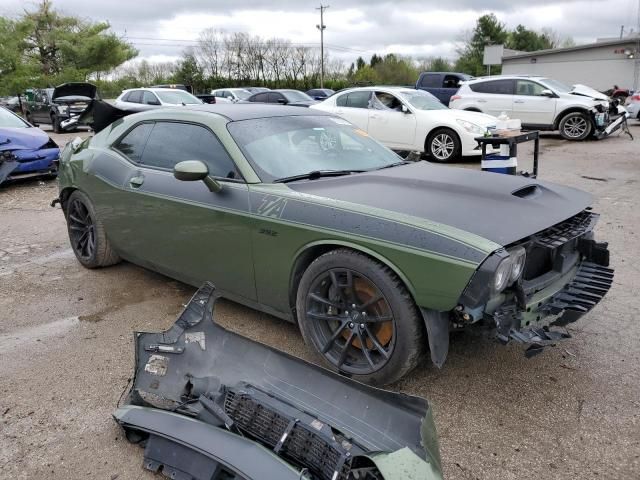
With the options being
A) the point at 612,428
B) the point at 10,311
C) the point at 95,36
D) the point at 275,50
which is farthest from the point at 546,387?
the point at 275,50

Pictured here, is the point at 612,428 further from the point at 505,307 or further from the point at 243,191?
the point at 243,191

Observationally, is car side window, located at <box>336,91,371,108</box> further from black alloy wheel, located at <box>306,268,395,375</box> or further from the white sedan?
black alloy wheel, located at <box>306,268,395,375</box>

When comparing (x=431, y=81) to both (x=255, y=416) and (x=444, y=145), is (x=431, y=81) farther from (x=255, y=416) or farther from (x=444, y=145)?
(x=255, y=416)

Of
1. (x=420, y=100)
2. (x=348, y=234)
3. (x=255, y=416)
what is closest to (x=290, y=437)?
(x=255, y=416)

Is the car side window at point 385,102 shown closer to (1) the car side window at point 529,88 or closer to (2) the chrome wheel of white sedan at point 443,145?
(2) the chrome wheel of white sedan at point 443,145

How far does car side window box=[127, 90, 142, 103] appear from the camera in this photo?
16.4 metres

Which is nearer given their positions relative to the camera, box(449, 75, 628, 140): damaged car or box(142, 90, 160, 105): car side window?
box(449, 75, 628, 140): damaged car

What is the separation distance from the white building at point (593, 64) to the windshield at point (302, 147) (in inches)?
1410

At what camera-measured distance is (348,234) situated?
9.27 feet

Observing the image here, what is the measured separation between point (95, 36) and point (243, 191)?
39821 millimetres

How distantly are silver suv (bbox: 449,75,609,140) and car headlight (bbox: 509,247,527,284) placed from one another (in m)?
12.4

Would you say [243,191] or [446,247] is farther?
[243,191]

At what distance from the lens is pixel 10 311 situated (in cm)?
416

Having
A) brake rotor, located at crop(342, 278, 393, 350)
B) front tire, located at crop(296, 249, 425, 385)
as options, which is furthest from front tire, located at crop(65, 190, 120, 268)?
brake rotor, located at crop(342, 278, 393, 350)
